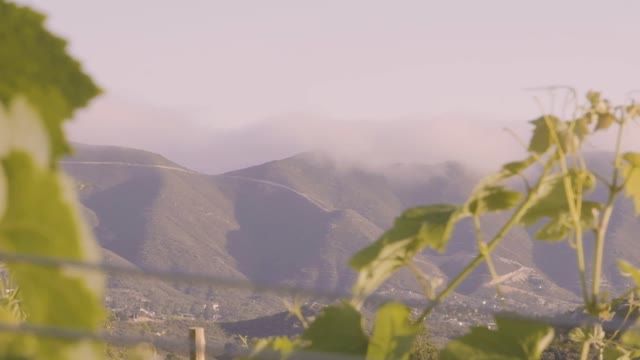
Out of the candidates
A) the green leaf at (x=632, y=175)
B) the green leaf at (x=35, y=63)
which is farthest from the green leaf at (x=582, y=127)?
the green leaf at (x=35, y=63)

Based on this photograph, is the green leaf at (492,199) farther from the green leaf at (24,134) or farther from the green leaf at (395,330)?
the green leaf at (24,134)

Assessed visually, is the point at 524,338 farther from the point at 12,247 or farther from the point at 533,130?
the point at 12,247

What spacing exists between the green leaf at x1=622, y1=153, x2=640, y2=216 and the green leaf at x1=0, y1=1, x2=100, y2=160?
72cm

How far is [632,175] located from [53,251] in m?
0.88

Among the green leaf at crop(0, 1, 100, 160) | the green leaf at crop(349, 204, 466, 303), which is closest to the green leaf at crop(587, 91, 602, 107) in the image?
the green leaf at crop(349, 204, 466, 303)

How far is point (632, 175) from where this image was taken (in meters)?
1.15

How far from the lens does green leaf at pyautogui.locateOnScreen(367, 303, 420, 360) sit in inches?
34.4

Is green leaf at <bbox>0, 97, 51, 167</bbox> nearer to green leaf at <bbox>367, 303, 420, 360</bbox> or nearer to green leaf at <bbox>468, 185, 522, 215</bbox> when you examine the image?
green leaf at <bbox>367, 303, 420, 360</bbox>

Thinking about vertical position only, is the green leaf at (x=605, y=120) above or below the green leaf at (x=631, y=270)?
above

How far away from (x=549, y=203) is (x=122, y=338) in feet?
2.32

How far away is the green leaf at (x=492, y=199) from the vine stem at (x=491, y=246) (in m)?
0.04

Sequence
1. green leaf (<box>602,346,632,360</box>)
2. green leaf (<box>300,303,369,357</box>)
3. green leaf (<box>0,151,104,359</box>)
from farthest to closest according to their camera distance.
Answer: green leaf (<box>602,346,632,360</box>)
green leaf (<box>300,303,369,357</box>)
green leaf (<box>0,151,104,359</box>)

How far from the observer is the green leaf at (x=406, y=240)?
0.93 meters

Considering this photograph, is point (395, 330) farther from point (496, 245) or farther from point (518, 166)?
point (518, 166)
